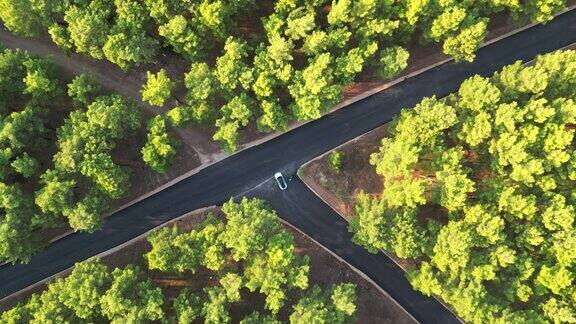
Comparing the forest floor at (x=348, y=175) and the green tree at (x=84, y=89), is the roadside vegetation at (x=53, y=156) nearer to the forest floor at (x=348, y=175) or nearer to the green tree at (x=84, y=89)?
the green tree at (x=84, y=89)

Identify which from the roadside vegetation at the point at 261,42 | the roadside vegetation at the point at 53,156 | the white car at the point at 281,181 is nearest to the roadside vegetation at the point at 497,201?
the roadside vegetation at the point at 261,42

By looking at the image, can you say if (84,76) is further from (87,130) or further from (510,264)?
(510,264)

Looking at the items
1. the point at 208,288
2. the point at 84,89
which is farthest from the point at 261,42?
the point at 208,288

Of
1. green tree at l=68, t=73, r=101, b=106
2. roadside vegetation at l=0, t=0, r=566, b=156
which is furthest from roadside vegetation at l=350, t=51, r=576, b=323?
green tree at l=68, t=73, r=101, b=106

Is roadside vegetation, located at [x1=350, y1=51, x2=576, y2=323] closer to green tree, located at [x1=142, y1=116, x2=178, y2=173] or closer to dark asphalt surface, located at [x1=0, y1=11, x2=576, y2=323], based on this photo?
dark asphalt surface, located at [x1=0, y1=11, x2=576, y2=323]

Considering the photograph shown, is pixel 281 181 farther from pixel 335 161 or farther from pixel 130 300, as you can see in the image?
pixel 130 300
